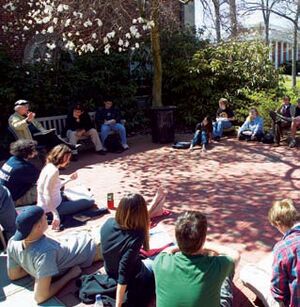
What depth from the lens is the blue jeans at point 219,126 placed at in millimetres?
9781

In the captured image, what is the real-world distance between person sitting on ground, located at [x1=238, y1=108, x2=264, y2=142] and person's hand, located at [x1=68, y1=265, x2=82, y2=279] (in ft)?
21.9

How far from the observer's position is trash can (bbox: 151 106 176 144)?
9641mm

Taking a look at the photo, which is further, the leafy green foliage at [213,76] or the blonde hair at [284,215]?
the leafy green foliage at [213,76]

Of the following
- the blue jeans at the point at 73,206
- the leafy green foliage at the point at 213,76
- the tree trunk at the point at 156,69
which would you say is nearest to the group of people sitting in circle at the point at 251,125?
the leafy green foliage at the point at 213,76

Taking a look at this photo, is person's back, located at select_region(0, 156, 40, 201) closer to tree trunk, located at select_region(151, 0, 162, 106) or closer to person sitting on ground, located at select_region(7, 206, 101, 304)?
person sitting on ground, located at select_region(7, 206, 101, 304)

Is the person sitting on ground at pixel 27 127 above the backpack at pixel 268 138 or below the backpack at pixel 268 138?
above

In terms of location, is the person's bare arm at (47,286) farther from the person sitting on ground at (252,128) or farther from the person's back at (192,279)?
the person sitting on ground at (252,128)

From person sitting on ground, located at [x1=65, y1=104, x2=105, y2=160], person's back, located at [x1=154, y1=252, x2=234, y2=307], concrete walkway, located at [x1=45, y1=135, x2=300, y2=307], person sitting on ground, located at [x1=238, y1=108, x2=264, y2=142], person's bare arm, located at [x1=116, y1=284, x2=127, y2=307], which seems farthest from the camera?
person sitting on ground, located at [x1=238, y1=108, x2=264, y2=142]

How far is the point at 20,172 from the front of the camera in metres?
4.70

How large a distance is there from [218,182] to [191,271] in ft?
13.7

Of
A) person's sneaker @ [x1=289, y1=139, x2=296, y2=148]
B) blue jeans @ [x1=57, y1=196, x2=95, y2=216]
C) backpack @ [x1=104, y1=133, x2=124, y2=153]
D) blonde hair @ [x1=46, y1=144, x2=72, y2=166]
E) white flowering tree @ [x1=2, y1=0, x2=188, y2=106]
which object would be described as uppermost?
white flowering tree @ [x1=2, y1=0, x2=188, y2=106]

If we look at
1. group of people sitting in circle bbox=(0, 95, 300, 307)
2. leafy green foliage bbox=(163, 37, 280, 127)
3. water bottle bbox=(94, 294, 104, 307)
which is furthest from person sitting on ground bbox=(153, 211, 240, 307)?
leafy green foliage bbox=(163, 37, 280, 127)

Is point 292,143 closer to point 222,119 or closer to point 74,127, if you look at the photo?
point 222,119

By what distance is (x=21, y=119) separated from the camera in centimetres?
759
